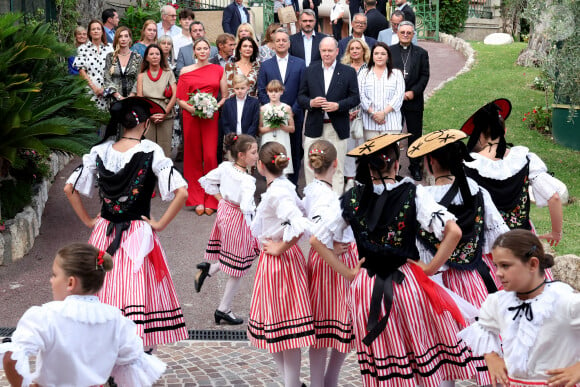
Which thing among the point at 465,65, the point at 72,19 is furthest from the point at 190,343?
the point at 465,65

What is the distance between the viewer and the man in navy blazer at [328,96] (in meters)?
11.0

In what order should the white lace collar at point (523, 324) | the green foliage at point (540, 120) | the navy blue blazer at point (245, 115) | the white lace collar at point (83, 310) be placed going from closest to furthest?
the white lace collar at point (83, 310)
the white lace collar at point (523, 324)
the navy blue blazer at point (245, 115)
the green foliage at point (540, 120)

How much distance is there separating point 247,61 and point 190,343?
5403mm

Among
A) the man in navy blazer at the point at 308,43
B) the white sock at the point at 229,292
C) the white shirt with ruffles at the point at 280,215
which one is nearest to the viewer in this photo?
the white shirt with ruffles at the point at 280,215

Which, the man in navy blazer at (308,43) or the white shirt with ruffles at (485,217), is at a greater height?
the man in navy blazer at (308,43)

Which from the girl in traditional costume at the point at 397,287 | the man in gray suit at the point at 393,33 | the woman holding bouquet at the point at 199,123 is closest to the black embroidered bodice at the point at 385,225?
the girl in traditional costume at the point at 397,287

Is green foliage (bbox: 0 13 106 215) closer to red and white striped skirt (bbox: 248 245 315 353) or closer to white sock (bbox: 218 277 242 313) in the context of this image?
white sock (bbox: 218 277 242 313)

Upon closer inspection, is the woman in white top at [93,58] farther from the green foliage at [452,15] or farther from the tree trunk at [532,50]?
the green foliage at [452,15]

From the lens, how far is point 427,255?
5562 mm

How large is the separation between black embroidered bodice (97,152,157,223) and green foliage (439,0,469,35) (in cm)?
2480

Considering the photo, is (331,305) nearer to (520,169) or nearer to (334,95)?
(520,169)

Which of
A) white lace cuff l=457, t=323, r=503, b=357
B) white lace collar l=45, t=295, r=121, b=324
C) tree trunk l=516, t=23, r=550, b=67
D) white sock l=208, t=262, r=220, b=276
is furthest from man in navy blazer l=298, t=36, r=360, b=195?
tree trunk l=516, t=23, r=550, b=67

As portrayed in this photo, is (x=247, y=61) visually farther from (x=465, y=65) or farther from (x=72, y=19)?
(x=465, y=65)

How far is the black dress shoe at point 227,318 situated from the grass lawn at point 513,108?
3494 mm
